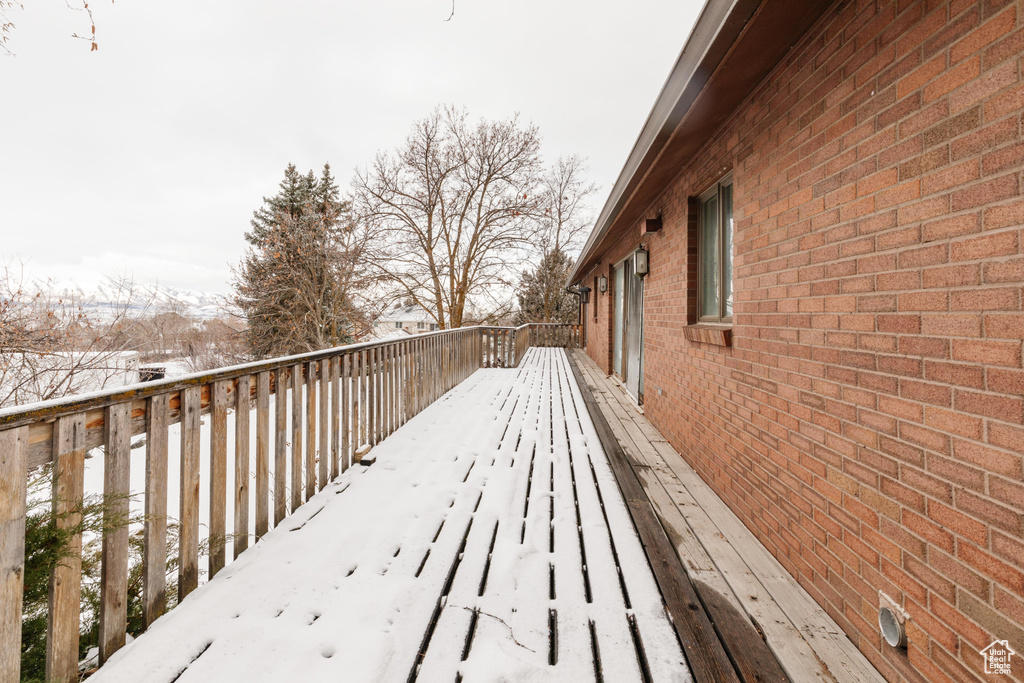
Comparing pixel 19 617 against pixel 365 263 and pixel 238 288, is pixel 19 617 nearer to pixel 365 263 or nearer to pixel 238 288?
pixel 365 263

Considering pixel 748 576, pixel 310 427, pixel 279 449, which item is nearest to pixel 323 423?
pixel 310 427

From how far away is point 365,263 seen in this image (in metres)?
13.5

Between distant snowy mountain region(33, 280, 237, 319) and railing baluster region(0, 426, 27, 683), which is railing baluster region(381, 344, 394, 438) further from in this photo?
distant snowy mountain region(33, 280, 237, 319)

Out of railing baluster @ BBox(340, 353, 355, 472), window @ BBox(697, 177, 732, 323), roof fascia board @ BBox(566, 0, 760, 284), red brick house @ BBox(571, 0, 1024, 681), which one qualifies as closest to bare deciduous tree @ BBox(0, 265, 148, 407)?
railing baluster @ BBox(340, 353, 355, 472)

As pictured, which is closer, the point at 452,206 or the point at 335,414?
the point at 335,414

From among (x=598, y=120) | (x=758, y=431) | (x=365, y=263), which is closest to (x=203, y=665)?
(x=758, y=431)

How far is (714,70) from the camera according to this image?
202 cm

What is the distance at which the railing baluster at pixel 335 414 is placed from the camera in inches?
114

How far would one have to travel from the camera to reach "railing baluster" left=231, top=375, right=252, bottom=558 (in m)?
2.01

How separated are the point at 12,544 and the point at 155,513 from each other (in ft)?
1.45

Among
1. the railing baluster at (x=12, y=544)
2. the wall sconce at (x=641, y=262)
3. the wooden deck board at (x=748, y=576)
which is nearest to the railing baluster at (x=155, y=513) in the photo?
the railing baluster at (x=12, y=544)

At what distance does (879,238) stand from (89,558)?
11.3 ft

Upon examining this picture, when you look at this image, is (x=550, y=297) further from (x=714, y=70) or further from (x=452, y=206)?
(x=714, y=70)

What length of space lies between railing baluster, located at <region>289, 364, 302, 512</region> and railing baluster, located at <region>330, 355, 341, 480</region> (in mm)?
374
